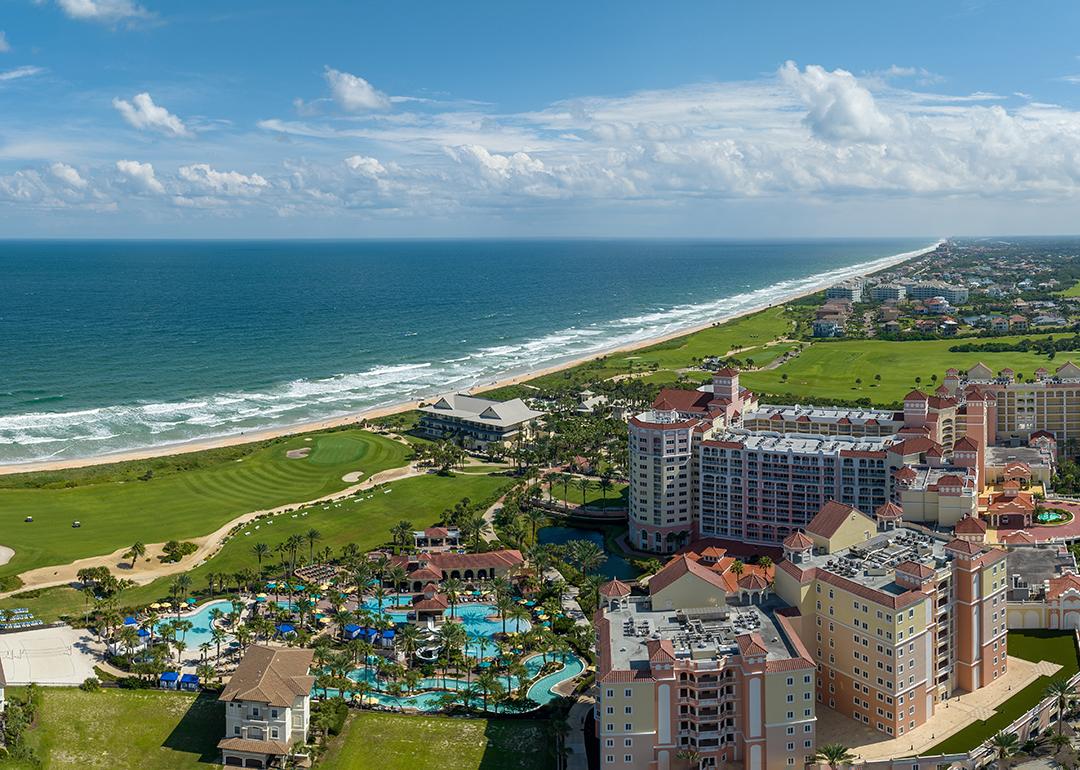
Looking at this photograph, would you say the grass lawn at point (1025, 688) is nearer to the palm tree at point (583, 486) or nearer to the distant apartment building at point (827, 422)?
the distant apartment building at point (827, 422)

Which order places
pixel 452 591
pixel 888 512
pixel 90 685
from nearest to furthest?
pixel 90 685 < pixel 888 512 < pixel 452 591

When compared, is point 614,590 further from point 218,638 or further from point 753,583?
point 218,638

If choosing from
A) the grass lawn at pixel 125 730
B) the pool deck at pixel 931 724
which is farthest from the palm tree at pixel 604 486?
the grass lawn at pixel 125 730

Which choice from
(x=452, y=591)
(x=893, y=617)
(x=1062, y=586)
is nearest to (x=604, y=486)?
(x=452, y=591)

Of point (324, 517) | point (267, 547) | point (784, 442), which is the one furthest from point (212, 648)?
point (784, 442)

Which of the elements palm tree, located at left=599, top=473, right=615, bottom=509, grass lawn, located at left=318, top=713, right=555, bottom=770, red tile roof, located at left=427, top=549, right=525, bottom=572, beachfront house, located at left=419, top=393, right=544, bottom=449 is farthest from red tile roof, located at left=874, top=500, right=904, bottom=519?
beachfront house, located at left=419, top=393, right=544, bottom=449

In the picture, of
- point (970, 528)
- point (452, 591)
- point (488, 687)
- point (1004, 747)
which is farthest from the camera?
point (452, 591)

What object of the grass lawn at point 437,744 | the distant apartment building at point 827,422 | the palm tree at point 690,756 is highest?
the distant apartment building at point 827,422
